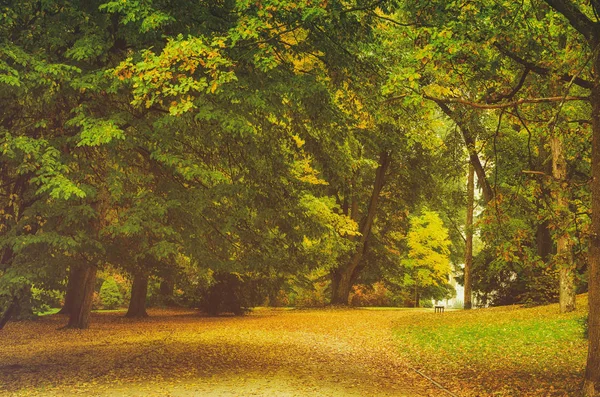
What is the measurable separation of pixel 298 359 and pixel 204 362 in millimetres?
1996

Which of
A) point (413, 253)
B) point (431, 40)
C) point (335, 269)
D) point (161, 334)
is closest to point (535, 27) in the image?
point (431, 40)

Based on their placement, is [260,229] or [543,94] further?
[260,229]

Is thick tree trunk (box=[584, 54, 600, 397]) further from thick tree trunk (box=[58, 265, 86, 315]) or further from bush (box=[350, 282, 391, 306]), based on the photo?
bush (box=[350, 282, 391, 306])

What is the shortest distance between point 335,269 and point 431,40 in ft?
90.3

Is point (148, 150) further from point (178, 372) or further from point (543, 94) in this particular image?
point (543, 94)

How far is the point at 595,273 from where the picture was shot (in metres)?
8.14

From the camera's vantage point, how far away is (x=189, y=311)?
99.2ft

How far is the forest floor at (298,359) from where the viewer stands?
9.36 meters

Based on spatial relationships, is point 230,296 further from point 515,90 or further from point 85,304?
→ point 515,90

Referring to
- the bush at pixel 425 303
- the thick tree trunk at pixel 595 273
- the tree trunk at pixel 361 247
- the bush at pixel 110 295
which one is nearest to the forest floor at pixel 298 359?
the thick tree trunk at pixel 595 273

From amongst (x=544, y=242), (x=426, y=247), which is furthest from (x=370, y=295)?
(x=544, y=242)

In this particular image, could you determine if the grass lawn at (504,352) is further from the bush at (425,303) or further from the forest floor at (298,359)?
the bush at (425,303)

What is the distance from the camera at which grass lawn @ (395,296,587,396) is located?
9.54 metres

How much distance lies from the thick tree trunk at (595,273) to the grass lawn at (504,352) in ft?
1.64
